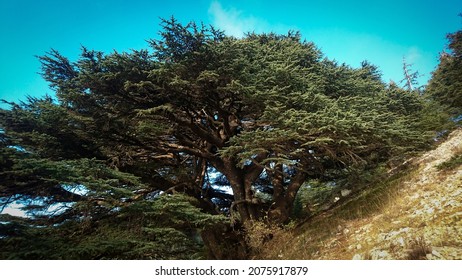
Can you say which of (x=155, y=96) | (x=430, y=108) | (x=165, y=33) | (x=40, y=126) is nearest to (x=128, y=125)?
(x=155, y=96)

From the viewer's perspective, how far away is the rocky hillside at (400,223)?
3.83 m

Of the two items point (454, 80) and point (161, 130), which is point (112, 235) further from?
point (454, 80)

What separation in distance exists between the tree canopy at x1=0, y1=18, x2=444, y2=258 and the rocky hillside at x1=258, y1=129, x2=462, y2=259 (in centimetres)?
106

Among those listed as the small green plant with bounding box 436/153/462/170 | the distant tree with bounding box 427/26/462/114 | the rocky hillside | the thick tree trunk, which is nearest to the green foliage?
the rocky hillside

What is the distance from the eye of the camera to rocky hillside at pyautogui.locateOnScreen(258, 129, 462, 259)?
383cm

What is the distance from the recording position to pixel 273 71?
6.16m

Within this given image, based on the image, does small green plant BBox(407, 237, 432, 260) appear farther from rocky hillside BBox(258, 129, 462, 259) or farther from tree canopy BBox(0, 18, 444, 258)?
tree canopy BBox(0, 18, 444, 258)

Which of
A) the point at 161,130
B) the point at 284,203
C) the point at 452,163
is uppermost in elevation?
the point at 161,130

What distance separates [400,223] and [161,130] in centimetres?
625

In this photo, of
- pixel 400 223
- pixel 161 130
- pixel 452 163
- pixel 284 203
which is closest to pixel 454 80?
pixel 452 163

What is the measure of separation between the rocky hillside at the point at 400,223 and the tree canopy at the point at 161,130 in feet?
3.46

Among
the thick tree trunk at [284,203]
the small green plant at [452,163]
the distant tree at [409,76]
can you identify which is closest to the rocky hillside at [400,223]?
the small green plant at [452,163]

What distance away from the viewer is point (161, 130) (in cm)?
707
